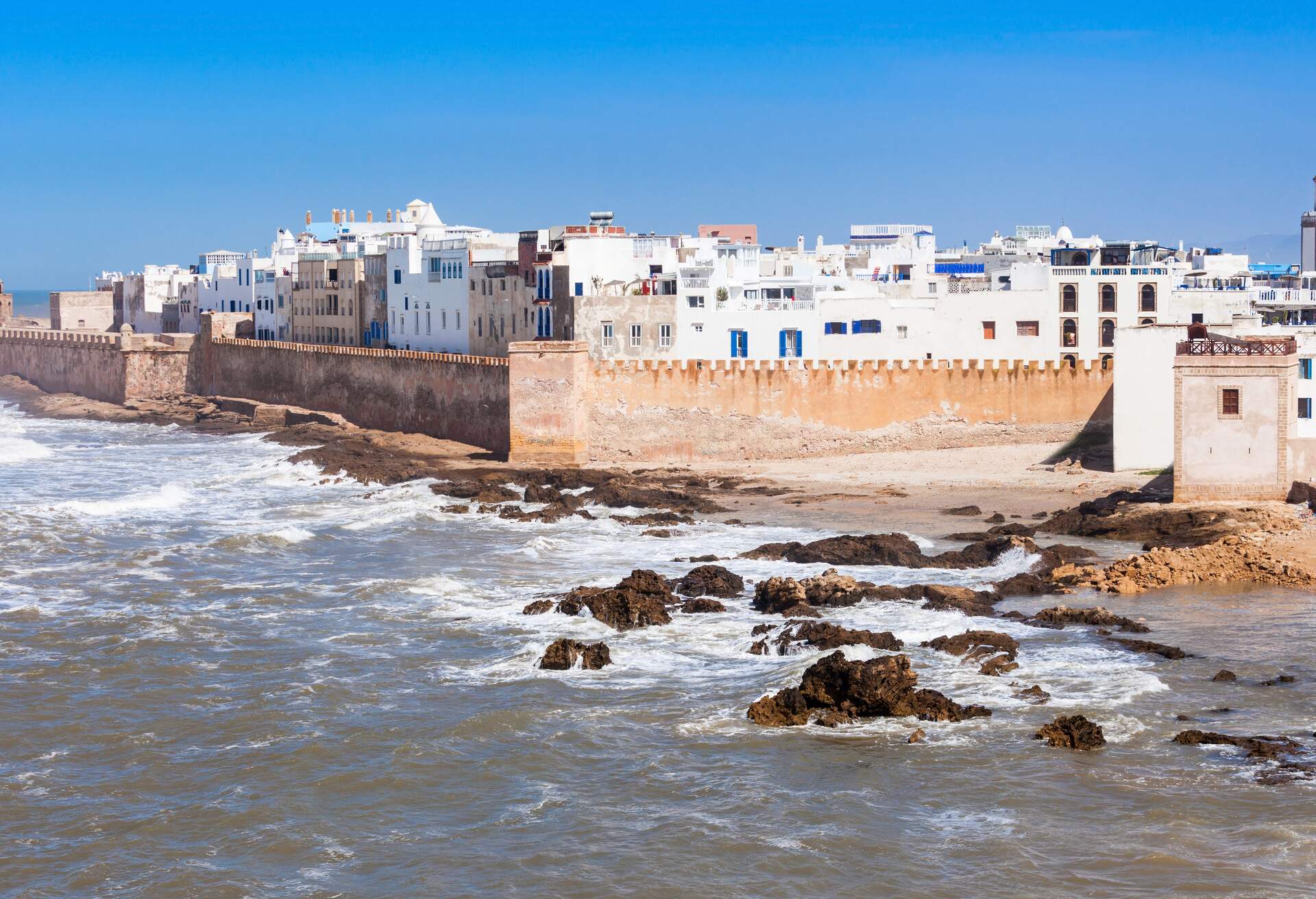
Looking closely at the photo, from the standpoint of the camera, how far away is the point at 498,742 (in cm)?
1644

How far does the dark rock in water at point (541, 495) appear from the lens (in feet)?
102

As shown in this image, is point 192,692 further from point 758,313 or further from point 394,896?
point 758,313

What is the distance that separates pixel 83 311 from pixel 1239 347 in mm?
65647

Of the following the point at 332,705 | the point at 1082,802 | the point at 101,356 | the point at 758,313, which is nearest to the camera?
the point at 1082,802

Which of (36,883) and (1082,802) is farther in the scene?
(1082,802)

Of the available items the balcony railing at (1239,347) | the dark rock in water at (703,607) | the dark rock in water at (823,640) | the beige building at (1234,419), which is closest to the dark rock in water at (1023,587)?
the dark rock in water at (823,640)

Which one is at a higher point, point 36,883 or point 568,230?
point 568,230

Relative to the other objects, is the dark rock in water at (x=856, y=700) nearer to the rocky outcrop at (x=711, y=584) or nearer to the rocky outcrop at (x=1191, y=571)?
the rocky outcrop at (x=711, y=584)

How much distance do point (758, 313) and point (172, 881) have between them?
28.1 m

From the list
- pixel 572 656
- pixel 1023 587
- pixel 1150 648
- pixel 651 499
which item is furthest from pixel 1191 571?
pixel 651 499

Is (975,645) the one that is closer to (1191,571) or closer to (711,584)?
(711,584)

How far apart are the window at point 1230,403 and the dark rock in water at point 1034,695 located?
1066 centimetres

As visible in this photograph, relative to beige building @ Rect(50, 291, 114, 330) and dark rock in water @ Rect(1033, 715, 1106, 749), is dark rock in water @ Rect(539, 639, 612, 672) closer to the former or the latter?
dark rock in water @ Rect(1033, 715, 1106, 749)

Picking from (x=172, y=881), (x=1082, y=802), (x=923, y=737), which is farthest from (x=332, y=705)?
(x=1082, y=802)
